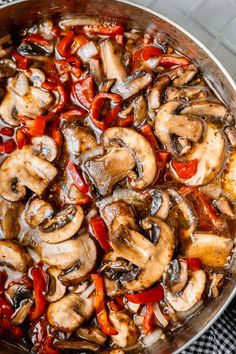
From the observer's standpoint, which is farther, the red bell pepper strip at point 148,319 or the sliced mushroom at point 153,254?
the red bell pepper strip at point 148,319

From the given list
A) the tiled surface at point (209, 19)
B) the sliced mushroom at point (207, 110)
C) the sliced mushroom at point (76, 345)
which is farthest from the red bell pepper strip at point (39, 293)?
the tiled surface at point (209, 19)

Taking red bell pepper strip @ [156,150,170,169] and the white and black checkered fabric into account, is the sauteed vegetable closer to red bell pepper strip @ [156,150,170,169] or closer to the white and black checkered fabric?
red bell pepper strip @ [156,150,170,169]

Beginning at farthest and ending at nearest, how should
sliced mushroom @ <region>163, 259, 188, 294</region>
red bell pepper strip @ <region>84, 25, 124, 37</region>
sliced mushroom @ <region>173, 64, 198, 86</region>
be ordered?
red bell pepper strip @ <region>84, 25, 124, 37</region> → sliced mushroom @ <region>173, 64, 198, 86</region> → sliced mushroom @ <region>163, 259, 188, 294</region>

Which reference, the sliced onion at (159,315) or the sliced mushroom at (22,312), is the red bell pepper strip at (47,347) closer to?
the sliced mushroom at (22,312)

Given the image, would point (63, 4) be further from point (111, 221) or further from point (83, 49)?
point (111, 221)

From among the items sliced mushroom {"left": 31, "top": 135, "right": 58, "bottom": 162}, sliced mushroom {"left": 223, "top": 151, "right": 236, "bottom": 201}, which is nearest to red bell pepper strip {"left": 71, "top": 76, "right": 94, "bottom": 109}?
sliced mushroom {"left": 31, "top": 135, "right": 58, "bottom": 162}

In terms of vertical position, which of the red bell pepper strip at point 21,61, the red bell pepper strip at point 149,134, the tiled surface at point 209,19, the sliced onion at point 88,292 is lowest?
the sliced onion at point 88,292

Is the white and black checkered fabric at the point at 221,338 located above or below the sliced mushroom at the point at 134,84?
below
